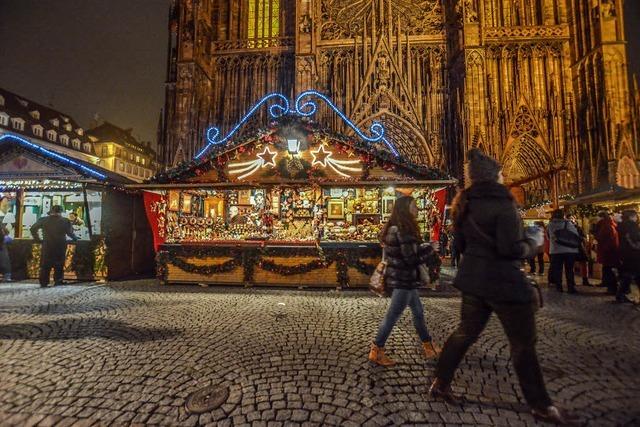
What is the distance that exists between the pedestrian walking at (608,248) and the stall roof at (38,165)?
12023mm

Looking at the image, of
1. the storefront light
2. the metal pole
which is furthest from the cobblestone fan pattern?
the storefront light

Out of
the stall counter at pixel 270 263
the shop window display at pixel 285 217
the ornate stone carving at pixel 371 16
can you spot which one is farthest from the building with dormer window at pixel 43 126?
the stall counter at pixel 270 263

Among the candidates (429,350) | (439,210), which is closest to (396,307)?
(429,350)

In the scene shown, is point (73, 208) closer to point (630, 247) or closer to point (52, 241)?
point (52, 241)

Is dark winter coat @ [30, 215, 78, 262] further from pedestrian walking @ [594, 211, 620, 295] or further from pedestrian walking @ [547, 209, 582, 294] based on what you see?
pedestrian walking @ [594, 211, 620, 295]

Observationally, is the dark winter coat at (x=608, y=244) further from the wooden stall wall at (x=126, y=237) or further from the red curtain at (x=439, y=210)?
the wooden stall wall at (x=126, y=237)

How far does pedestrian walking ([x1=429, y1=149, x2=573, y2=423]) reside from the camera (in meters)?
2.01

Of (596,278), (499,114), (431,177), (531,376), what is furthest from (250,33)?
(531,376)

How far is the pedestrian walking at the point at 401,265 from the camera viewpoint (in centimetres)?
299

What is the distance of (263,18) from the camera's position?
2147cm

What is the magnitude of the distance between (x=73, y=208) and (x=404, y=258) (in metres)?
10.3

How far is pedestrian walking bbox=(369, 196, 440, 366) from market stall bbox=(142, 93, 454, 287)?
402 centimetres

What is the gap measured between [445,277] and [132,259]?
30.7 ft

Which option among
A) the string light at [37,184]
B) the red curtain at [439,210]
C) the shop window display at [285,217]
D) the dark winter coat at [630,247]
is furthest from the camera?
the string light at [37,184]
